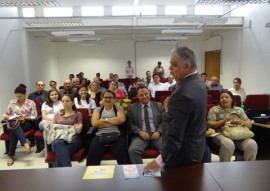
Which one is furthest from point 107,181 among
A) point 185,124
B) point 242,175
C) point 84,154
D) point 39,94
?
point 39,94

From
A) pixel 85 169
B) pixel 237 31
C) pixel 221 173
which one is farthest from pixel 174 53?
pixel 237 31

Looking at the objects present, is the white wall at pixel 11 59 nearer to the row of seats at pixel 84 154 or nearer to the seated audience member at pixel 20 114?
the seated audience member at pixel 20 114

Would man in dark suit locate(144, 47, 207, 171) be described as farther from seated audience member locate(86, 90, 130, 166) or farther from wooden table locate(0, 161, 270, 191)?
seated audience member locate(86, 90, 130, 166)

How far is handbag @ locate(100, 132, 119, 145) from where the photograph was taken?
8.75 ft

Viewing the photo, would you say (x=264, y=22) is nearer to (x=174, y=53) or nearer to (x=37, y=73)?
(x=174, y=53)

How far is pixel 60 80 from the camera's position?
11398 millimetres

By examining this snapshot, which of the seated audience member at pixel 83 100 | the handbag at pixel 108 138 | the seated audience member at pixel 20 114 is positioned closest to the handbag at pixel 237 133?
the handbag at pixel 108 138

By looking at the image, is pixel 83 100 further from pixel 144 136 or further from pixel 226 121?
pixel 226 121

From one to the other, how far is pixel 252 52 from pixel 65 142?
6057mm

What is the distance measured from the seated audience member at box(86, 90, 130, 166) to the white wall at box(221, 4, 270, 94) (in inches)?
178

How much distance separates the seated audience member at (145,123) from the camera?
9.13ft

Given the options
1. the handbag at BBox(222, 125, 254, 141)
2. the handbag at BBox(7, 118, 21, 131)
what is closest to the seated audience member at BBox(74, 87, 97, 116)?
the handbag at BBox(7, 118, 21, 131)

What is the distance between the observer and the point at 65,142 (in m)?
2.75

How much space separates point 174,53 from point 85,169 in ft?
3.16
